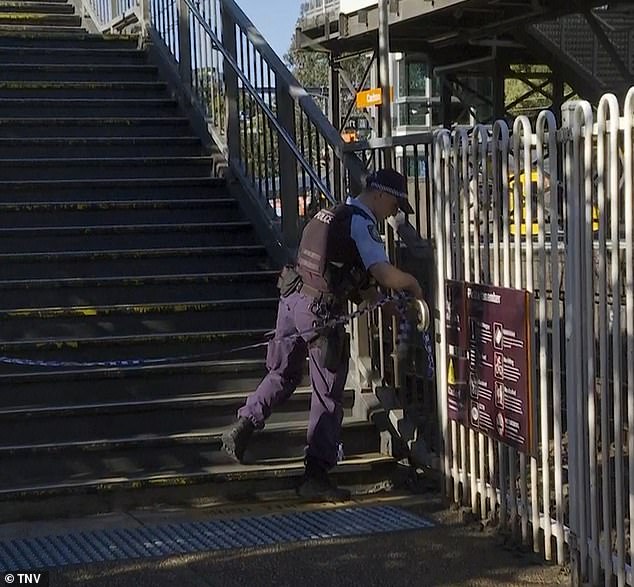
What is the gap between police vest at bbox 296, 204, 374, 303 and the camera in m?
5.46

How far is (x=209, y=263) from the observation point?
7.71 m

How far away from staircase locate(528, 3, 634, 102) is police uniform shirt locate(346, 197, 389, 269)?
1157 centimetres

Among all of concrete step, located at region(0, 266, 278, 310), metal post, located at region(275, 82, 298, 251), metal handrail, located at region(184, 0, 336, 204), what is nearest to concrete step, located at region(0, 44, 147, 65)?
metal handrail, located at region(184, 0, 336, 204)

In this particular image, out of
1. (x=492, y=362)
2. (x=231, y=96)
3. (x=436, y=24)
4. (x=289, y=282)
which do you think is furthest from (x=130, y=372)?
(x=436, y=24)

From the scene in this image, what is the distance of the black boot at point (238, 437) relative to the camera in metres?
5.71

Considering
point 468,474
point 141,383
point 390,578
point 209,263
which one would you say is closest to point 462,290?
point 468,474

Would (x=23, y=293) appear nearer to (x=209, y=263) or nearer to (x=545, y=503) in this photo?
(x=209, y=263)

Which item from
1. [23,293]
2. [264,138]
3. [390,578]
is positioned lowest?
[390,578]

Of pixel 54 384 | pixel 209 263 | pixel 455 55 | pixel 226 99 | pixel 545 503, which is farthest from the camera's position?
pixel 455 55

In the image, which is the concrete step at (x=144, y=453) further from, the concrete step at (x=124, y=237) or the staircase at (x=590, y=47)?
the staircase at (x=590, y=47)

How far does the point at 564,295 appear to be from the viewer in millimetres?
4500

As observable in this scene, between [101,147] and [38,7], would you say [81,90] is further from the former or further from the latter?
[38,7]

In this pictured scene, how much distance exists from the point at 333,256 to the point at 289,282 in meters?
0.37

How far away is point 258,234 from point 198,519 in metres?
3.02
